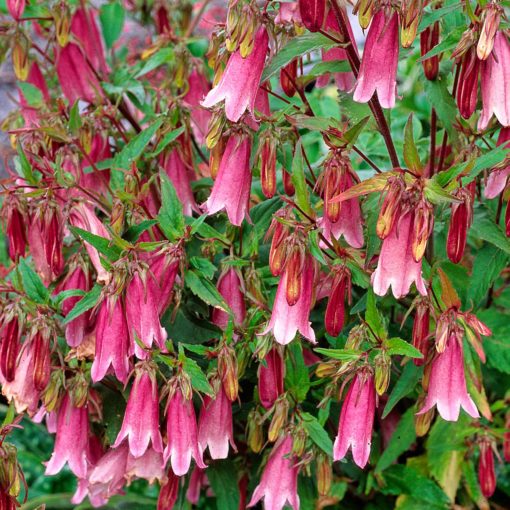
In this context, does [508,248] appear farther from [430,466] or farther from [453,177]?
[430,466]

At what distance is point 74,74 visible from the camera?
1.37m

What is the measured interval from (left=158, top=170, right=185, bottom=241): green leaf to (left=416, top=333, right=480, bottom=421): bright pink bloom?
0.36 metres

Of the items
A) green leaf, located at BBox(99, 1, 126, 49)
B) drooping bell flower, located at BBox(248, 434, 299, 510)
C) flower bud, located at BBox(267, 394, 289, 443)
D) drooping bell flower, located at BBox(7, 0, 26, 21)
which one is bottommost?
drooping bell flower, located at BBox(248, 434, 299, 510)

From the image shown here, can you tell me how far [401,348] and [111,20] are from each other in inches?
40.7

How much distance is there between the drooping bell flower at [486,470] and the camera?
1278mm

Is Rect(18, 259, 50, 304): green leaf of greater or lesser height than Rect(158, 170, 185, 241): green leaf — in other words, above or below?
below

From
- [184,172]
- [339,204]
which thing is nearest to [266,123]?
[339,204]

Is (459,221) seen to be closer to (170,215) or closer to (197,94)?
(170,215)

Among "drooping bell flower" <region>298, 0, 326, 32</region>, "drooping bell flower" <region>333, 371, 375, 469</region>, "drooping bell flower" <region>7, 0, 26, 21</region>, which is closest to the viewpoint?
"drooping bell flower" <region>298, 0, 326, 32</region>

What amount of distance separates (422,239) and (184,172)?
0.48 metres

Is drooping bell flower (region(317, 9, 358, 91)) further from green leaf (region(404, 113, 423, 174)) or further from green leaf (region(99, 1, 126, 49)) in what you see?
green leaf (region(99, 1, 126, 49))

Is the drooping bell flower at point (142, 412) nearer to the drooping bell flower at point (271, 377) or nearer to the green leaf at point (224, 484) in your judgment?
the drooping bell flower at point (271, 377)

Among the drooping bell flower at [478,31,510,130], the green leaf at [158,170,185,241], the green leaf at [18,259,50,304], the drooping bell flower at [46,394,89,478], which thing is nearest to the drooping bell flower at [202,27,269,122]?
the green leaf at [158,170,185,241]

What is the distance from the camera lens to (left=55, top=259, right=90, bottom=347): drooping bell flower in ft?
3.47
